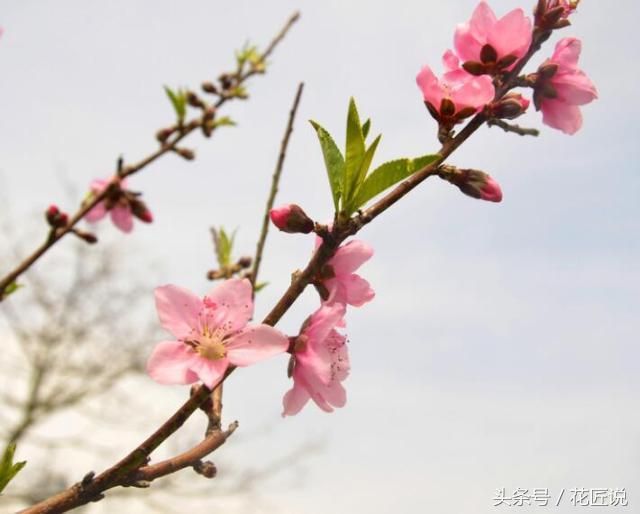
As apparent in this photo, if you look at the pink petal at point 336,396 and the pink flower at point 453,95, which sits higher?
the pink flower at point 453,95

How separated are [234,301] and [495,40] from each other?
58cm

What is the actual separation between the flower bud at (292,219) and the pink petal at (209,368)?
0.20 meters

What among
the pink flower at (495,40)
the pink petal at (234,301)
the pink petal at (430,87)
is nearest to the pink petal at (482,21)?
the pink flower at (495,40)

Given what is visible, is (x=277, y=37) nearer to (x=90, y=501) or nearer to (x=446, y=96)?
(x=446, y=96)

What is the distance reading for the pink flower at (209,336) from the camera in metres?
0.82

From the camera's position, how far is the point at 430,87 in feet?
3.22

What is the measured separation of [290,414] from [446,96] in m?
0.53

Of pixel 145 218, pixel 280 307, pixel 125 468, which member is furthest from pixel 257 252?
pixel 145 218

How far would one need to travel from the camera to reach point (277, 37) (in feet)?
7.17

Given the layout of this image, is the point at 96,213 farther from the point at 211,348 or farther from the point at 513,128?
the point at 513,128

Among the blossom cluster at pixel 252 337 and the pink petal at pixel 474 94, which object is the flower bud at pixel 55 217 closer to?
the blossom cluster at pixel 252 337

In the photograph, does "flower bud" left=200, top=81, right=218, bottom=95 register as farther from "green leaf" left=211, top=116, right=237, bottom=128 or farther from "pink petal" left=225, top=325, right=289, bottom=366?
"pink petal" left=225, top=325, right=289, bottom=366

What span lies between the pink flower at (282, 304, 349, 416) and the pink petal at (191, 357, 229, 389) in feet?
0.35

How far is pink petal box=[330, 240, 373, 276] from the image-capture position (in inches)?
34.8
